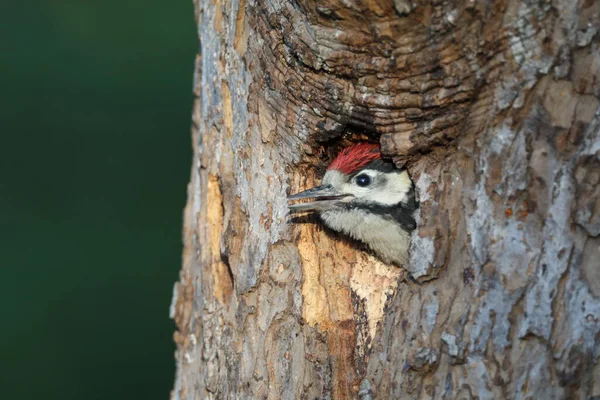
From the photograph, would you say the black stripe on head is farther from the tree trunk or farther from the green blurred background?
the green blurred background

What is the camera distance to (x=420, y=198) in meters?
2.80

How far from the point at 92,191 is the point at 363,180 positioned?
10.5 ft

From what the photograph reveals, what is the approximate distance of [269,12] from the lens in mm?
2912

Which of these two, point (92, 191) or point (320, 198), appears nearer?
point (320, 198)

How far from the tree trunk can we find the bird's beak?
62 mm

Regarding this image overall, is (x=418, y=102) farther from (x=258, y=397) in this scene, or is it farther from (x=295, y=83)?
(x=258, y=397)

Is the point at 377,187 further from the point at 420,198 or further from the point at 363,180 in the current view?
the point at 420,198

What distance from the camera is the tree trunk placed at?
7.98 feet

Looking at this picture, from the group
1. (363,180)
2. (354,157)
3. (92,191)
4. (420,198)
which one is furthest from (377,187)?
(92,191)

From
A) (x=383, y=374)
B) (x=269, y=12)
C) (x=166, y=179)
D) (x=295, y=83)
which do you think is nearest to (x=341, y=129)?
(x=295, y=83)

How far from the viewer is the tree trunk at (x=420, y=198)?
2432 millimetres

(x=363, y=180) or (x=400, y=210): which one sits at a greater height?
(x=363, y=180)

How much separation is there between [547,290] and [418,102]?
0.72 meters

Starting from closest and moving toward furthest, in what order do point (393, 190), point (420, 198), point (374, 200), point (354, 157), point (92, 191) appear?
point (420, 198)
point (354, 157)
point (393, 190)
point (374, 200)
point (92, 191)
